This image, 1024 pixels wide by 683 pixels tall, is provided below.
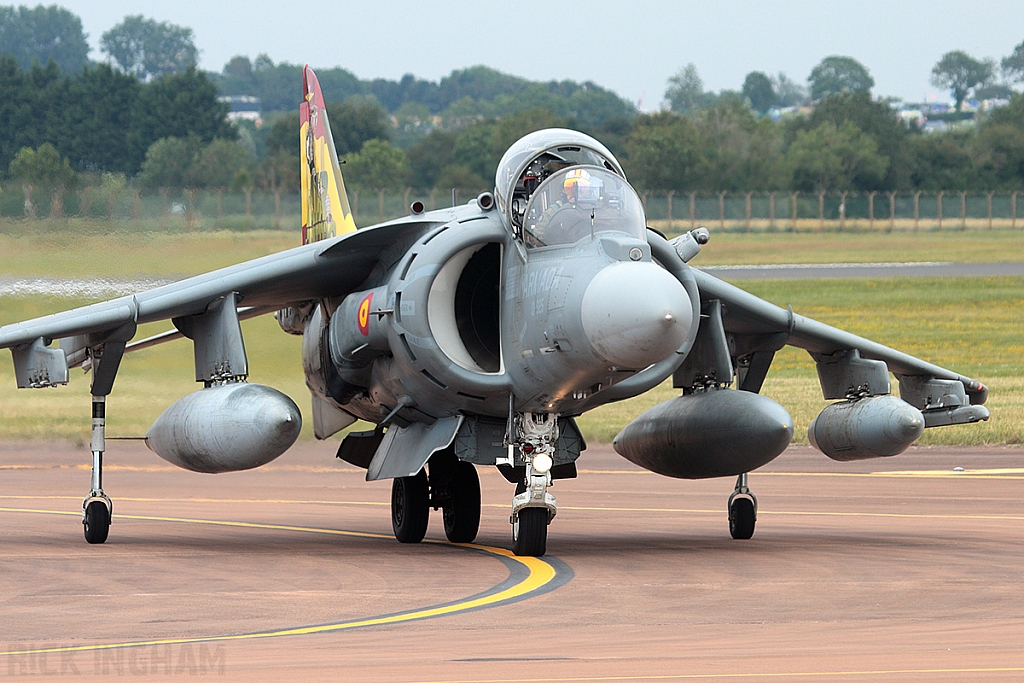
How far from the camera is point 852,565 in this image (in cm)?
1400

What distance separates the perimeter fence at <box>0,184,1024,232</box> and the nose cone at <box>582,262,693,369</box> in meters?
15.0

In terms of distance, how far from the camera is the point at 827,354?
17.7 metres

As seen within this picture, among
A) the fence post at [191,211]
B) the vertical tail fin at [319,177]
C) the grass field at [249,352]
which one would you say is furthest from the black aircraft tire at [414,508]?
the fence post at [191,211]

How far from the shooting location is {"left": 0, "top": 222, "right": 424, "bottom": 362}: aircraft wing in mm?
15852

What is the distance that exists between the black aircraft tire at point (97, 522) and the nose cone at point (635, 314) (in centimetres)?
599

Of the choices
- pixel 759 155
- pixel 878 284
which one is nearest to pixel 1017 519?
pixel 878 284

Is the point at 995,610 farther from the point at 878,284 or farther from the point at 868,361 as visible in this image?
the point at 878,284

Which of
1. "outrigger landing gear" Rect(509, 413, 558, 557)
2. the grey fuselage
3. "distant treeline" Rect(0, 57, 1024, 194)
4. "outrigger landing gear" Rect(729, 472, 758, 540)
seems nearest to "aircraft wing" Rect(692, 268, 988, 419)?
"outrigger landing gear" Rect(729, 472, 758, 540)

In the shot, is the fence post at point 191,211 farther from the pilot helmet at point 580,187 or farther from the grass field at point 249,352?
the pilot helmet at point 580,187

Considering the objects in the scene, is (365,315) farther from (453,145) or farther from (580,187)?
(453,145)

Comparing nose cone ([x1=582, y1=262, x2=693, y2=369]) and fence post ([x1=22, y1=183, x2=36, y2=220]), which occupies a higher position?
fence post ([x1=22, y1=183, x2=36, y2=220])

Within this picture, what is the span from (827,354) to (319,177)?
272 inches

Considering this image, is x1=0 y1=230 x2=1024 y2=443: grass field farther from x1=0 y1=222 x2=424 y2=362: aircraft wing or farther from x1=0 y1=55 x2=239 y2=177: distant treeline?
x1=0 y1=55 x2=239 y2=177: distant treeline

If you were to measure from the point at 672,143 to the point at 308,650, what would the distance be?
215 feet
